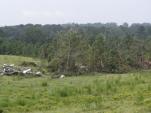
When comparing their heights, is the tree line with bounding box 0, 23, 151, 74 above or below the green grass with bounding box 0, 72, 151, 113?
below

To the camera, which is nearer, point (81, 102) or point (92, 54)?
point (81, 102)

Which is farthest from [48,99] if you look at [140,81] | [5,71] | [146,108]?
[5,71]

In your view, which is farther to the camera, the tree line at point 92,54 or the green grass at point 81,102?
the tree line at point 92,54

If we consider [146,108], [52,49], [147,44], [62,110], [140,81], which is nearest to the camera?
[146,108]

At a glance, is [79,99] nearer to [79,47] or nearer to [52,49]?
[79,47]

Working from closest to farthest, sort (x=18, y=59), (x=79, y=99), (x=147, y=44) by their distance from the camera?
(x=79, y=99) < (x=18, y=59) < (x=147, y=44)

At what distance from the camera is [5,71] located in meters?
35.8

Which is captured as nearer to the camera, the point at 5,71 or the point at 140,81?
the point at 140,81

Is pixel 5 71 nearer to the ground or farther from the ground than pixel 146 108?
nearer to the ground

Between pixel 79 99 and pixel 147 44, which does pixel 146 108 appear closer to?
pixel 79 99

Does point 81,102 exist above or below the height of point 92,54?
above

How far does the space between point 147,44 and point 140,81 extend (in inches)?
1377

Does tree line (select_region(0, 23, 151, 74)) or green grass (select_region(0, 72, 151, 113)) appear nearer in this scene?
green grass (select_region(0, 72, 151, 113))

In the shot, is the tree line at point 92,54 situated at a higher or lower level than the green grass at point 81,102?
lower
